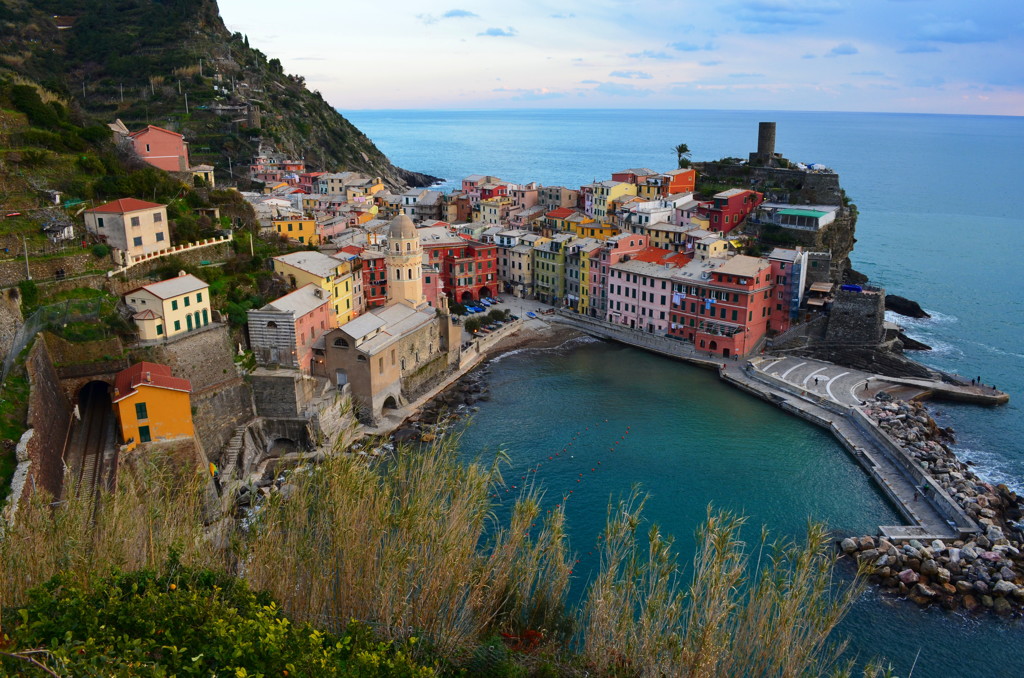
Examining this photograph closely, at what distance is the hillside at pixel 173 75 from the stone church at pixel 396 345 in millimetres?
37342

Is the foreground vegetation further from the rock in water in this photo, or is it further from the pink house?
the rock in water

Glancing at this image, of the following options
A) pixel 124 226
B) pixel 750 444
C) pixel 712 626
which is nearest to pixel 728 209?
pixel 750 444

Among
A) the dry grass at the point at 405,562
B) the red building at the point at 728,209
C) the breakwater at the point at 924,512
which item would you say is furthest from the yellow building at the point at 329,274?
the red building at the point at 728,209

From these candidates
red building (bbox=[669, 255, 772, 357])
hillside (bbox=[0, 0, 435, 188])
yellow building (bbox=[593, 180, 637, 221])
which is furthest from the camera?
hillside (bbox=[0, 0, 435, 188])

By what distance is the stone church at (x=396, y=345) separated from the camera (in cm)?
3127

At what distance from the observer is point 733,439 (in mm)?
31219

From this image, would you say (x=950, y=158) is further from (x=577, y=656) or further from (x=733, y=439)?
(x=577, y=656)

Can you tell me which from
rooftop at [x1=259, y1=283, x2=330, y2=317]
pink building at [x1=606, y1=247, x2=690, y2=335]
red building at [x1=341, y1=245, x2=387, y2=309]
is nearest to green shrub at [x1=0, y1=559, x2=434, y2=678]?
rooftop at [x1=259, y1=283, x2=330, y2=317]

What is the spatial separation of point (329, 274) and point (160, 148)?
13900 millimetres

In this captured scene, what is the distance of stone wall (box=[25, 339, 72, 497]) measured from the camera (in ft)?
62.6

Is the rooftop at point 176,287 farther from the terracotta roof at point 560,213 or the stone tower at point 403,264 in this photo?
the terracotta roof at point 560,213

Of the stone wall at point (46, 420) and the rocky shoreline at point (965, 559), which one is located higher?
the stone wall at point (46, 420)

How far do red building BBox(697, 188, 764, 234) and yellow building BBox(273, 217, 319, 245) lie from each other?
2731 centimetres

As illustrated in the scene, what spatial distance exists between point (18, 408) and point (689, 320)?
32172 mm
